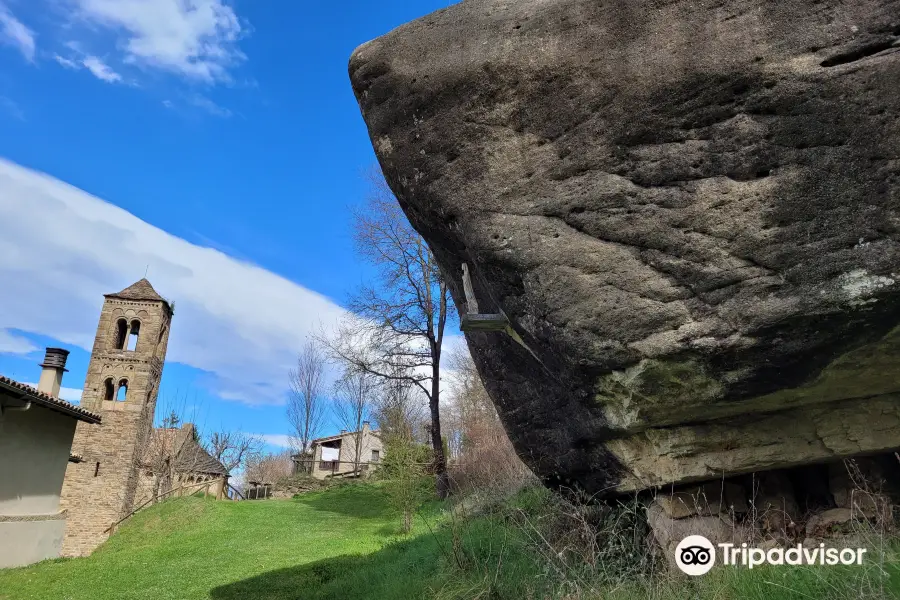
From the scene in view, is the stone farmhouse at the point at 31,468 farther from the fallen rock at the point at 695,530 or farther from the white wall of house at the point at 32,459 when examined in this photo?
the fallen rock at the point at 695,530

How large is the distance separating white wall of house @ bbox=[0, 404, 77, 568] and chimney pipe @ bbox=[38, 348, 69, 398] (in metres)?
3.69

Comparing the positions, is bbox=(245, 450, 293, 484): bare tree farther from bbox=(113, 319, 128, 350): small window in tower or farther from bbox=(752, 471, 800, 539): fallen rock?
bbox=(752, 471, 800, 539): fallen rock

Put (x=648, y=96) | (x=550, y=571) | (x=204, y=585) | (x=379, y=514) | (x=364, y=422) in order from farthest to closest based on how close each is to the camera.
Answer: (x=364, y=422) < (x=379, y=514) < (x=204, y=585) < (x=550, y=571) < (x=648, y=96)

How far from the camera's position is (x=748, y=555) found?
4.36 metres

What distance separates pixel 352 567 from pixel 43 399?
28.4 feet

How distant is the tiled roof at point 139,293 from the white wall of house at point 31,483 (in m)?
12.3

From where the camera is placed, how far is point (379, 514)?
1867 centimetres

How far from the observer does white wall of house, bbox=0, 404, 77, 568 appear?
1217 cm

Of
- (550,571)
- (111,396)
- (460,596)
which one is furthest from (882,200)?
(111,396)

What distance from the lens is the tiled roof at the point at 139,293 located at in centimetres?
2584

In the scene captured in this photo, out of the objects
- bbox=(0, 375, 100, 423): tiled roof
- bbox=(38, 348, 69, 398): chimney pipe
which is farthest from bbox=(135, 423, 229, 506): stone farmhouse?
bbox=(0, 375, 100, 423): tiled roof

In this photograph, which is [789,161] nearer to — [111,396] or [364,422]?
[111,396]

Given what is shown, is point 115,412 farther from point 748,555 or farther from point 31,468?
point 748,555

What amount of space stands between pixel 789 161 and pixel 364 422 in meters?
38.3
